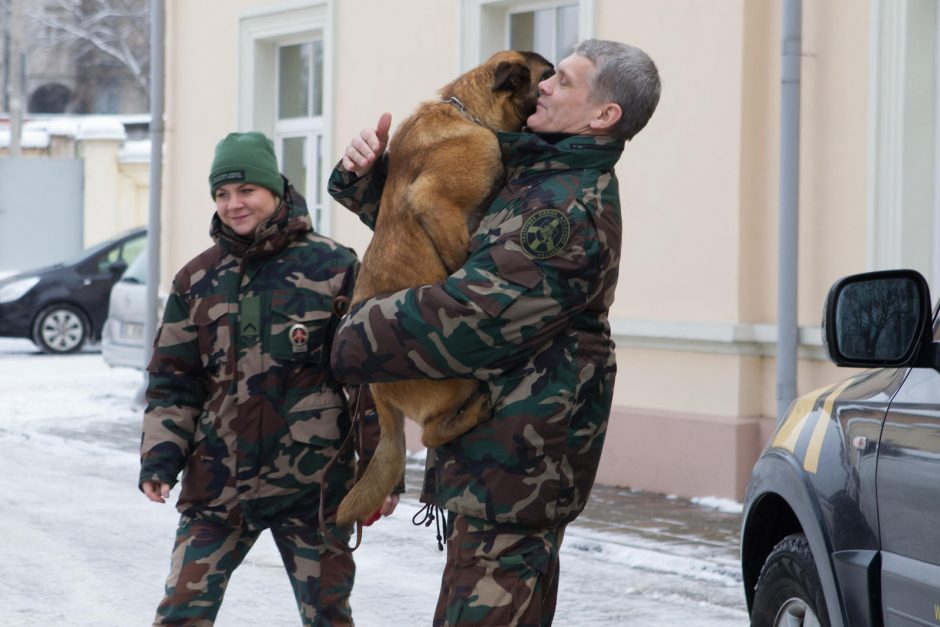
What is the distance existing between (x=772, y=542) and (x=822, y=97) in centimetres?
504

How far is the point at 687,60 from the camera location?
909cm

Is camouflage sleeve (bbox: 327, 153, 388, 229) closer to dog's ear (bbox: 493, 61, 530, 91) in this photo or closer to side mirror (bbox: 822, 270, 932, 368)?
dog's ear (bbox: 493, 61, 530, 91)

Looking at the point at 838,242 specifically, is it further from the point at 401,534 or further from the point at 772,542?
the point at 772,542

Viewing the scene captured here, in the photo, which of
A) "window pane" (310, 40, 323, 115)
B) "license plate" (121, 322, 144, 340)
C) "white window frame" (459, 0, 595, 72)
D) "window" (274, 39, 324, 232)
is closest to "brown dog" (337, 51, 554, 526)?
"white window frame" (459, 0, 595, 72)

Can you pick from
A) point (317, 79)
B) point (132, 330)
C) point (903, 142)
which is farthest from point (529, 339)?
point (132, 330)

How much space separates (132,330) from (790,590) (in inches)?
469

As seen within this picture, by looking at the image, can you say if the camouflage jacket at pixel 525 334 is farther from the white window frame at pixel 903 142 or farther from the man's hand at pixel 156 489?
the white window frame at pixel 903 142

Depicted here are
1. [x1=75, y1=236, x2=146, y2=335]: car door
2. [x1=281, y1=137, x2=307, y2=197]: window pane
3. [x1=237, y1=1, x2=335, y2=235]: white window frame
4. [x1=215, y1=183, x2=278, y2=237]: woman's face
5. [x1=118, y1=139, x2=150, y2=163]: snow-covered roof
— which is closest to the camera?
[x1=215, y1=183, x2=278, y2=237]: woman's face

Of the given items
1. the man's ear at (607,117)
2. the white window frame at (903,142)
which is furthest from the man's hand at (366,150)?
the white window frame at (903,142)

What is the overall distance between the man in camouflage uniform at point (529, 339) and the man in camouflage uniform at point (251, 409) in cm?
107

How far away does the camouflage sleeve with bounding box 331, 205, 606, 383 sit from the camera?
9.43 feet

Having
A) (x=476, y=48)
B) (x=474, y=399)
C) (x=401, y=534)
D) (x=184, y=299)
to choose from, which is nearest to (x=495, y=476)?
(x=474, y=399)

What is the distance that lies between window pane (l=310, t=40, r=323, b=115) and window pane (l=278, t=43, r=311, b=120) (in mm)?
144

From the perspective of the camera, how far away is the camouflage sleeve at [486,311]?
9.43ft
